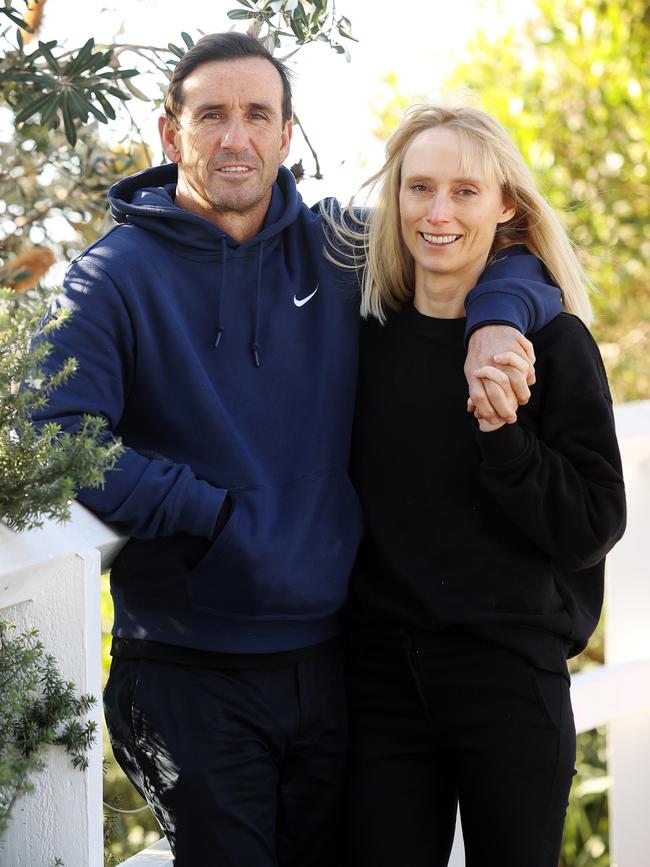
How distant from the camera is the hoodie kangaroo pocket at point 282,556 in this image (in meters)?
1.99

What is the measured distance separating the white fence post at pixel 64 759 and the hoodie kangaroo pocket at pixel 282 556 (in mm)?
477

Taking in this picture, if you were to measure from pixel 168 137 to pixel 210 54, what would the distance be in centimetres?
18

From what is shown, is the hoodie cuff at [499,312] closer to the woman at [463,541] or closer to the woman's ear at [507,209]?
the woman at [463,541]

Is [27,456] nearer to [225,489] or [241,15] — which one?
[225,489]

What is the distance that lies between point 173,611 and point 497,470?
0.59 metres

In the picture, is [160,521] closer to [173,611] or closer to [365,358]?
[173,611]

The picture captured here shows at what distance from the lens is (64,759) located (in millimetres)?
1490

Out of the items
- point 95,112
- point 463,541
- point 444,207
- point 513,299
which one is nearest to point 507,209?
point 444,207

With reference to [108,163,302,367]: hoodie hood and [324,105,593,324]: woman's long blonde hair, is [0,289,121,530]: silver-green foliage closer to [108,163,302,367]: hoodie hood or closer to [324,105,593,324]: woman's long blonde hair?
[108,163,302,367]: hoodie hood

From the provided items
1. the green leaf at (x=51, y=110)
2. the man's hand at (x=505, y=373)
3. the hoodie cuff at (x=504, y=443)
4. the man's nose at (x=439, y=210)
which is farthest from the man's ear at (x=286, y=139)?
the hoodie cuff at (x=504, y=443)

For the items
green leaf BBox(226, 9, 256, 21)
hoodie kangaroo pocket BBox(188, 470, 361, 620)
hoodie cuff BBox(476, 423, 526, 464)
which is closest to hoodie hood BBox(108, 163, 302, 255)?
green leaf BBox(226, 9, 256, 21)

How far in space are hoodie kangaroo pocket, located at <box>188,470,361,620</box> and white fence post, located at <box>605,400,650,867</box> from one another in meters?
1.18

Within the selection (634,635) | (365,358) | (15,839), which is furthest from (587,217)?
(15,839)

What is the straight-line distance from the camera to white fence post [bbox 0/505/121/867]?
150cm
